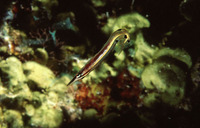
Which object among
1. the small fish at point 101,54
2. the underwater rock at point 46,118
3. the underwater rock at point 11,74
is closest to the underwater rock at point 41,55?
the underwater rock at point 11,74

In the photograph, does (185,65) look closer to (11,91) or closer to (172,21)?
(172,21)

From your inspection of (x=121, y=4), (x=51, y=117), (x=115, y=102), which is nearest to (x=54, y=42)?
(x=51, y=117)

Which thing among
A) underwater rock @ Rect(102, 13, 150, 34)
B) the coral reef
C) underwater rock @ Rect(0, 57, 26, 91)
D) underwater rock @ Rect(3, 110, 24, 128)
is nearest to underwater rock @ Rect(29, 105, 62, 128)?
the coral reef

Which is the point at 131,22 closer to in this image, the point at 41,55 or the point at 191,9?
the point at 191,9

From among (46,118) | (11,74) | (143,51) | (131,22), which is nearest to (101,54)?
(11,74)

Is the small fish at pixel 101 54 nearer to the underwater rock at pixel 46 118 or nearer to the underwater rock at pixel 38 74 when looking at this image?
the underwater rock at pixel 46 118

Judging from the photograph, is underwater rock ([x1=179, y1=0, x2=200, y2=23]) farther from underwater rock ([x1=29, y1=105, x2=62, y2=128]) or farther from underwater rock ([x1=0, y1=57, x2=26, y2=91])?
underwater rock ([x1=0, y1=57, x2=26, y2=91])
